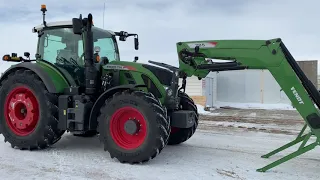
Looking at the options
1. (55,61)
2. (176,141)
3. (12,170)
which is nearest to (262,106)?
(176,141)

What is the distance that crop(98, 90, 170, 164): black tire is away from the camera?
5391mm

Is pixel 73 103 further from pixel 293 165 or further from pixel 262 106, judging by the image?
pixel 262 106

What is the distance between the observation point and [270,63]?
17.2 feet

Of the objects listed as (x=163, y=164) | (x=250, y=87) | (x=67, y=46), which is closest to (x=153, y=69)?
(x=163, y=164)

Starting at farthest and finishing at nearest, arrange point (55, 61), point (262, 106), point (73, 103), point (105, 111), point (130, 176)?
point (262, 106) < point (55, 61) < point (73, 103) < point (105, 111) < point (130, 176)

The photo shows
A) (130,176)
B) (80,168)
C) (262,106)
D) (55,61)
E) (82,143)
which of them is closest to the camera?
(130,176)

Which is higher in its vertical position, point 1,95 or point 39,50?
point 39,50

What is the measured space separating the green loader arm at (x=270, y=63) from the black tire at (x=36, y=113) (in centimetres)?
254

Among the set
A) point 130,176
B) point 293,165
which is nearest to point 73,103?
point 130,176

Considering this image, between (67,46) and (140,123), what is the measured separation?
226 cm

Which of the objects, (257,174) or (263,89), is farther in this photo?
(263,89)

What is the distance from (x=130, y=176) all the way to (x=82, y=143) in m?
2.73

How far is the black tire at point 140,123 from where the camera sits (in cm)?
539

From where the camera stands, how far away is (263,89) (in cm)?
2330
